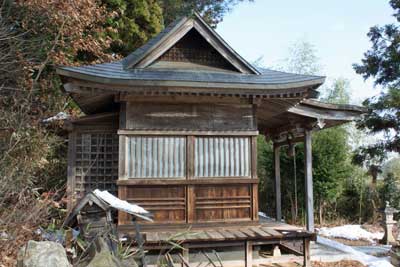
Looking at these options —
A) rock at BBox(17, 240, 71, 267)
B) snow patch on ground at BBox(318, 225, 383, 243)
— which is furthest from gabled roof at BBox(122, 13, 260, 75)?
snow patch on ground at BBox(318, 225, 383, 243)

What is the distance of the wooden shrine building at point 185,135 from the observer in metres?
6.53

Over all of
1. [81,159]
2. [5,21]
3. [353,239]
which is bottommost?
[353,239]

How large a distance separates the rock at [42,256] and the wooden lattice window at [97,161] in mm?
3837

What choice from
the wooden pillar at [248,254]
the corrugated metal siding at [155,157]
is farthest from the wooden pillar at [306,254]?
the corrugated metal siding at [155,157]

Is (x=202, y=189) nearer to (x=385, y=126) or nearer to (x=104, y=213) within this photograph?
(x=104, y=213)

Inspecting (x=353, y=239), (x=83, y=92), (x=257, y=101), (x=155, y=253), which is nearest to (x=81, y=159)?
(x=83, y=92)

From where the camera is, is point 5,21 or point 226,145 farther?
point 5,21

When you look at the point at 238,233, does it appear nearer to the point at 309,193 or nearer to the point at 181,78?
the point at 309,193

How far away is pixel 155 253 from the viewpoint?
20.8 feet

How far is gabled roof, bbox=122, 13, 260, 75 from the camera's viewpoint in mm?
7238

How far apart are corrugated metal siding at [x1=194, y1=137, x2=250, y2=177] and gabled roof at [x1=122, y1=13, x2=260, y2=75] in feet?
4.96

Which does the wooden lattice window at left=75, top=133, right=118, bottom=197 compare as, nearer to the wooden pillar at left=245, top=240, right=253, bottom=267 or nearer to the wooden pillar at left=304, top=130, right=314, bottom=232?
the wooden pillar at left=245, top=240, right=253, bottom=267

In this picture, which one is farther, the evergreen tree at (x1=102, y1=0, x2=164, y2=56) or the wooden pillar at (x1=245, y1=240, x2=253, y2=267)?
the evergreen tree at (x1=102, y1=0, x2=164, y2=56)

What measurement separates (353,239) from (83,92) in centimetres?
862
